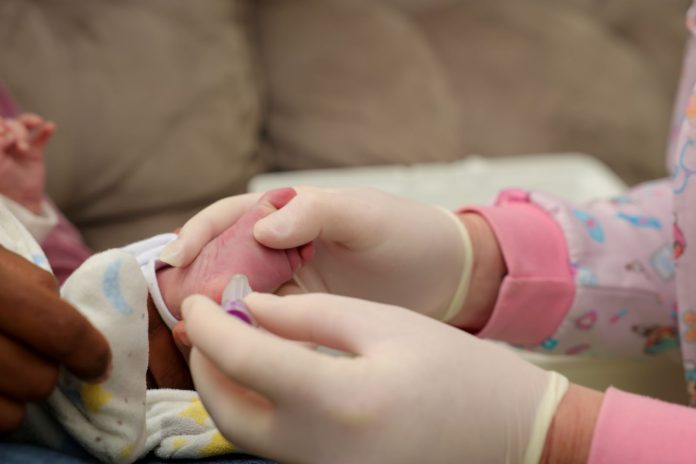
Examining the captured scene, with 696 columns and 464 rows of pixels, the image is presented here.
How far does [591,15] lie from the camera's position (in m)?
1.42

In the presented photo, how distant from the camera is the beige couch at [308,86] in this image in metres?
0.96

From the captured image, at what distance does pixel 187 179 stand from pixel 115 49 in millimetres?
189

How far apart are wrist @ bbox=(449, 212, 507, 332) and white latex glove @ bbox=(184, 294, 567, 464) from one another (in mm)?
201

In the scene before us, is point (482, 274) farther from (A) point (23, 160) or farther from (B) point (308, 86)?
(B) point (308, 86)

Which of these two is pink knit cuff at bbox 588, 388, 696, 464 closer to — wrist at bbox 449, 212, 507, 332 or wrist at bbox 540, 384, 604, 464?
wrist at bbox 540, 384, 604, 464

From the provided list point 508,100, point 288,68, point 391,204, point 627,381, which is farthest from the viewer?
point 508,100

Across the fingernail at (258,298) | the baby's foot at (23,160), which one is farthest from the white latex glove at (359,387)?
the baby's foot at (23,160)

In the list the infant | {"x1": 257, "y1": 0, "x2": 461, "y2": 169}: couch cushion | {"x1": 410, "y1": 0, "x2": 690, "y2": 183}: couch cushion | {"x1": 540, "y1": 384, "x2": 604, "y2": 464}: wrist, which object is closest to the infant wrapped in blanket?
the infant

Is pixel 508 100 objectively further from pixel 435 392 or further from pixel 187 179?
pixel 435 392

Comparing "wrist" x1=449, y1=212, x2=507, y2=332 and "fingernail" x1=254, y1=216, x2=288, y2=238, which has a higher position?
"fingernail" x1=254, y1=216, x2=288, y2=238

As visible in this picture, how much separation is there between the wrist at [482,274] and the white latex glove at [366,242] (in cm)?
1

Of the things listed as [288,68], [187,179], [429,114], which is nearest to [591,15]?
[429,114]

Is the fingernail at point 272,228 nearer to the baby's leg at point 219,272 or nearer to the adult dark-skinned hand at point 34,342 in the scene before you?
the baby's leg at point 219,272

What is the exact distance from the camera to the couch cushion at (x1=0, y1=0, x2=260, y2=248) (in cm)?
93
